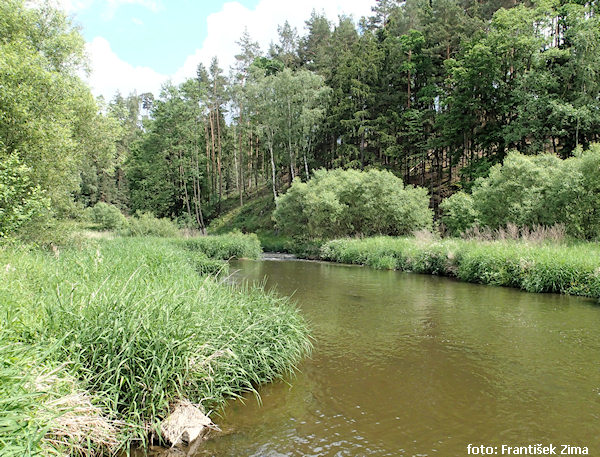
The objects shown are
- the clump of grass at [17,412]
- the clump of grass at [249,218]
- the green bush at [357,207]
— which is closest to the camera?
the clump of grass at [17,412]

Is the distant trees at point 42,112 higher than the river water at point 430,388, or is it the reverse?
the distant trees at point 42,112

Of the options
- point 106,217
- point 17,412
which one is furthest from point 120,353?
point 106,217

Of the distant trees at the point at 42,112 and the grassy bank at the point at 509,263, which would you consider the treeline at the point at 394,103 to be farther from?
the distant trees at the point at 42,112

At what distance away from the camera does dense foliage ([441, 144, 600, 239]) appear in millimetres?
18266

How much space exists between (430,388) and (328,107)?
43.2 metres

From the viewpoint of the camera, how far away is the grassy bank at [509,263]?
547 inches

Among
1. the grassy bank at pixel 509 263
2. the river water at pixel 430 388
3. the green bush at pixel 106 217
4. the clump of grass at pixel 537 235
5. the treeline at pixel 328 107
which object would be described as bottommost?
the river water at pixel 430 388

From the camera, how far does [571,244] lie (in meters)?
17.0

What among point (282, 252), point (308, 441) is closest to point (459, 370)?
point (308, 441)

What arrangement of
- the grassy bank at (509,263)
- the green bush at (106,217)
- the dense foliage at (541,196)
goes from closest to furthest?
the grassy bank at (509,263), the dense foliage at (541,196), the green bush at (106,217)

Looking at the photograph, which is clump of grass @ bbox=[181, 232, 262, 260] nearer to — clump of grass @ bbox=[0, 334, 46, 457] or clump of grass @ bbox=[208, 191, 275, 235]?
clump of grass @ bbox=[208, 191, 275, 235]

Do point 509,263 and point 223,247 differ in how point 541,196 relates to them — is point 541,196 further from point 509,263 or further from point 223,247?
point 223,247

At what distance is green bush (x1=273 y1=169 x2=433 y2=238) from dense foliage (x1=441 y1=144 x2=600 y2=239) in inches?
197

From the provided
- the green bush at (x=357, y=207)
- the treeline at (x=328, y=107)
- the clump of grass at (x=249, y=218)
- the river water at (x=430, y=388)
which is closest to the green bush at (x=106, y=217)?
the treeline at (x=328, y=107)
